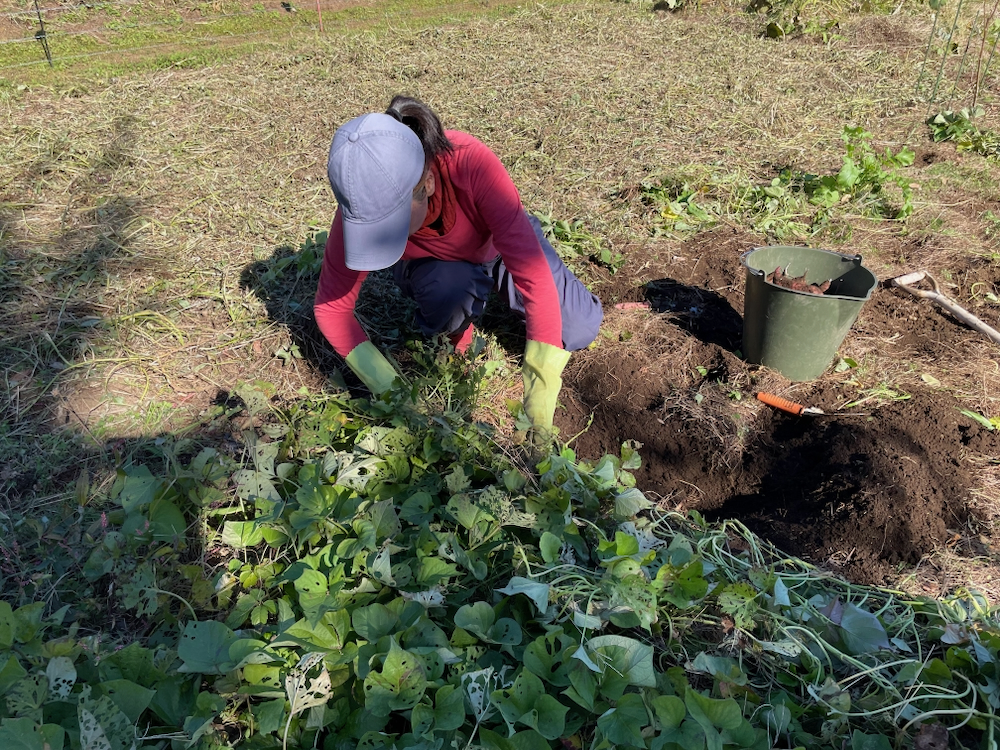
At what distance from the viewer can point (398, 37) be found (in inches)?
246

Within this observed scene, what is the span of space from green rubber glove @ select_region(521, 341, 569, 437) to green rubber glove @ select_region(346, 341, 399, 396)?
0.46 meters

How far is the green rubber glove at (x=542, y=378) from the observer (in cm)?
220

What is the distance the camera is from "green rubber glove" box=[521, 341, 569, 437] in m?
2.20

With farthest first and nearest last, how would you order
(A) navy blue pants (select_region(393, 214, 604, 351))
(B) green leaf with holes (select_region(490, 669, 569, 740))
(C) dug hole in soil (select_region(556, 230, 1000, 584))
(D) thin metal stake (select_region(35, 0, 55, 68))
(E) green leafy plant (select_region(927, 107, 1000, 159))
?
(D) thin metal stake (select_region(35, 0, 55, 68)) < (E) green leafy plant (select_region(927, 107, 1000, 159)) < (A) navy blue pants (select_region(393, 214, 604, 351)) < (C) dug hole in soil (select_region(556, 230, 1000, 584)) < (B) green leaf with holes (select_region(490, 669, 569, 740))

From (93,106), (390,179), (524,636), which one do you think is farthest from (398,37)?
(524,636)

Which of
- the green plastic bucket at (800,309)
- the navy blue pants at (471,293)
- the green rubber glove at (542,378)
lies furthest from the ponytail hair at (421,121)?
the green plastic bucket at (800,309)

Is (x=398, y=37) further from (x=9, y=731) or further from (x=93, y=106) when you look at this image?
(x=9, y=731)

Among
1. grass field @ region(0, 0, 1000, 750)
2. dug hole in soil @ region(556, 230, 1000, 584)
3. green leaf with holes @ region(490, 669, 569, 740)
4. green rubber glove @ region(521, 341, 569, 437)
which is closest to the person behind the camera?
green leaf with holes @ region(490, 669, 569, 740)

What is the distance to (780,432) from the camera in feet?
8.05

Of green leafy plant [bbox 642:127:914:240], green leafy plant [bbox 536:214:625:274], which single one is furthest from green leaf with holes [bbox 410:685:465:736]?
green leafy plant [bbox 642:127:914:240]

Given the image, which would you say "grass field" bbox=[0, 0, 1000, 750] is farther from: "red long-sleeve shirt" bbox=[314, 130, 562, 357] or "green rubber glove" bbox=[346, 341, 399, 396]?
"red long-sleeve shirt" bbox=[314, 130, 562, 357]

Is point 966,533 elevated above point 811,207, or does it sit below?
below

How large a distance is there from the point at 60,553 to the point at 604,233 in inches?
106

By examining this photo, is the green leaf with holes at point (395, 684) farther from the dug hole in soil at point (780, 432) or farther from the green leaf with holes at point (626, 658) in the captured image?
the dug hole in soil at point (780, 432)
